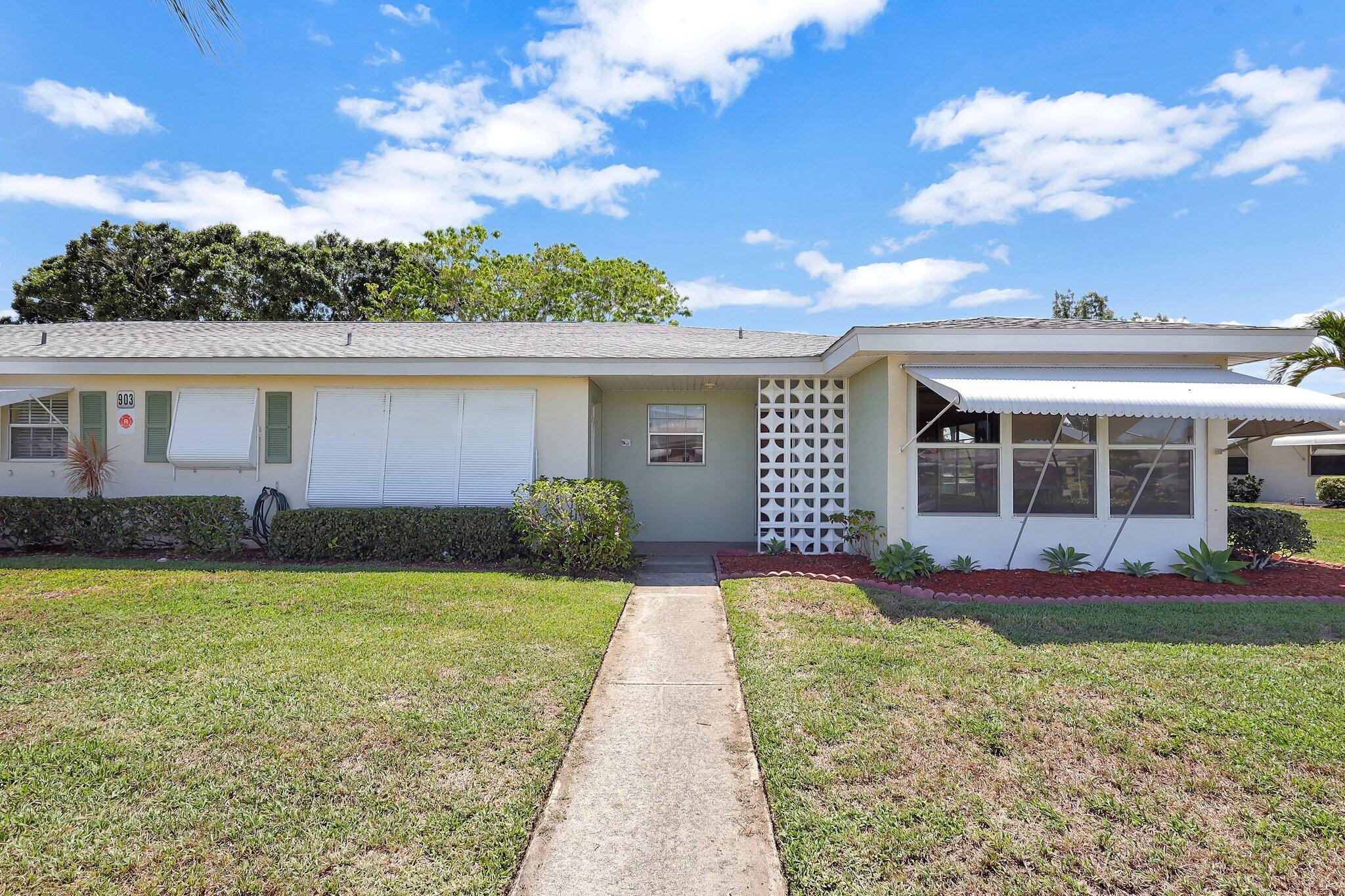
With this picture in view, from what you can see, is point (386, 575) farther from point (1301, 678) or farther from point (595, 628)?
point (1301, 678)

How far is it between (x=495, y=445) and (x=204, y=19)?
7.23 meters

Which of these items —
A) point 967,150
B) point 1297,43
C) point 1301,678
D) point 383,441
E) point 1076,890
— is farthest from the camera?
point 967,150

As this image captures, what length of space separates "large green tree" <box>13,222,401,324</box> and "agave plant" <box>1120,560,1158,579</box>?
28142mm

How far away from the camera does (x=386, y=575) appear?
309 inches

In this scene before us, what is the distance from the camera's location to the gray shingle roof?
32.3 feet

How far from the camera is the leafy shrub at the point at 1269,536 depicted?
8.61 meters

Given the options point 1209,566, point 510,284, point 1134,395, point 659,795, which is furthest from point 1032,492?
point 510,284

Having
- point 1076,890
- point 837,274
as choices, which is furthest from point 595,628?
point 837,274

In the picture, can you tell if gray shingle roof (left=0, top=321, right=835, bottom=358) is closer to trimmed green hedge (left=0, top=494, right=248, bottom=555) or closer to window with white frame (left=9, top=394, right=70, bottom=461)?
window with white frame (left=9, top=394, right=70, bottom=461)

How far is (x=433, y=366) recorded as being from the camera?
9406mm

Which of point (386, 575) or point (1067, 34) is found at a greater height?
point (1067, 34)

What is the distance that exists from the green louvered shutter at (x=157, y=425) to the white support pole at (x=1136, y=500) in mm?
13645

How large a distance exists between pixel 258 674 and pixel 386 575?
3.23 meters

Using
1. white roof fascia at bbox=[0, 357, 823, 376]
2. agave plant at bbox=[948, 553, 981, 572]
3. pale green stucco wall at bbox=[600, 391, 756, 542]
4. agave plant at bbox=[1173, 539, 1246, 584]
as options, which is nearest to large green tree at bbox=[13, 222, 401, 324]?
white roof fascia at bbox=[0, 357, 823, 376]
